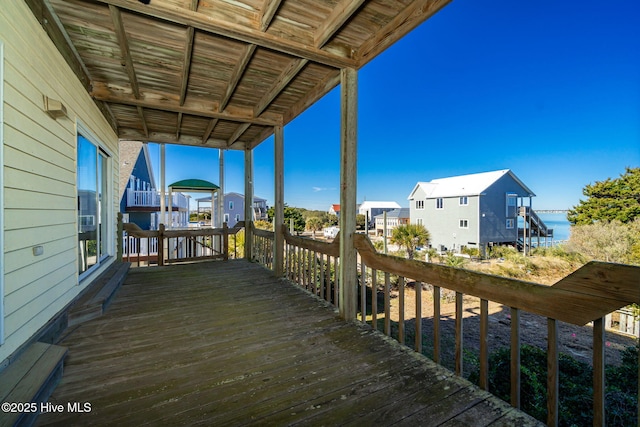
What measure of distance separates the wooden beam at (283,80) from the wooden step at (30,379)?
10.8 ft

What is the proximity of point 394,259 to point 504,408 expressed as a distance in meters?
1.22

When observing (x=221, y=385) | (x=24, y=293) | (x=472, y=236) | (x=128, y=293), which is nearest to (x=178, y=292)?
(x=128, y=293)

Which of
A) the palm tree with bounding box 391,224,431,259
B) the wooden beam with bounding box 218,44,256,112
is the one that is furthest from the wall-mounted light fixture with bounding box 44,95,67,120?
the palm tree with bounding box 391,224,431,259

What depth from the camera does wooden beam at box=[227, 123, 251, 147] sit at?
16.9ft

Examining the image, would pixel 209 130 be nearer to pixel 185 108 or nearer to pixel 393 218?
pixel 185 108

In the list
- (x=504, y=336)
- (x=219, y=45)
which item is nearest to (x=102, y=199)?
(x=219, y=45)

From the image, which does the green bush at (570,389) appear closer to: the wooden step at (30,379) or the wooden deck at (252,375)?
the wooden deck at (252,375)

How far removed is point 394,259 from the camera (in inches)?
96.9

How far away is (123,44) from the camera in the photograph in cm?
254

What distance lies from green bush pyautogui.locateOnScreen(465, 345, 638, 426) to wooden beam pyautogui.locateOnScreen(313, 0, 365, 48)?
3.12m

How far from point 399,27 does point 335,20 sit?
1.76 feet

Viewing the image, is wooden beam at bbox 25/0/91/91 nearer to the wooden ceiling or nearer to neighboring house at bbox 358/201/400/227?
the wooden ceiling

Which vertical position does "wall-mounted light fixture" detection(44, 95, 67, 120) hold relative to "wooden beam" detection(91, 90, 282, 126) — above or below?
below

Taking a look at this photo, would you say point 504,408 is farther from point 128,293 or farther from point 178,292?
point 128,293
